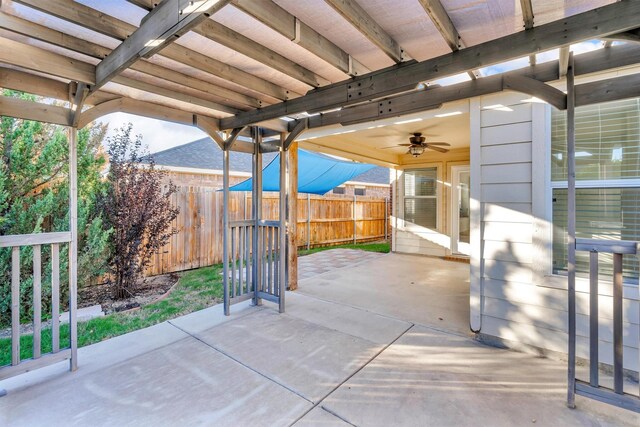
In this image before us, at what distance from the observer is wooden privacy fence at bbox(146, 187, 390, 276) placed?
617 cm

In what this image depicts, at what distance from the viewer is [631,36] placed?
1608 mm

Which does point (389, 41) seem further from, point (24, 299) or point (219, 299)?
point (24, 299)

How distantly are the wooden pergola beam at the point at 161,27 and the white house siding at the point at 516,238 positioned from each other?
8.99ft

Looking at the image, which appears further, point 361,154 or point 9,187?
point 361,154

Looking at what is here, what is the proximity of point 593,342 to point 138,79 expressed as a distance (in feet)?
13.3

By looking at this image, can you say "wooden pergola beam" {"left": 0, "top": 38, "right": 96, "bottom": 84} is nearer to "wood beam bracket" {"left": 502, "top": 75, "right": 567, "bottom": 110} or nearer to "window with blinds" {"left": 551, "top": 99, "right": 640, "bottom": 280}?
"wood beam bracket" {"left": 502, "top": 75, "right": 567, "bottom": 110}

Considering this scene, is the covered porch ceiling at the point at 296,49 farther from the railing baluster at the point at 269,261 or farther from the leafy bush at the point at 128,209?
the leafy bush at the point at 128,209

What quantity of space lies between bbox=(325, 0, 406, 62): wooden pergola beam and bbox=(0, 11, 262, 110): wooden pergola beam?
1.63 metres

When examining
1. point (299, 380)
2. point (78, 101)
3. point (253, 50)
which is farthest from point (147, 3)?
point (299, 380)

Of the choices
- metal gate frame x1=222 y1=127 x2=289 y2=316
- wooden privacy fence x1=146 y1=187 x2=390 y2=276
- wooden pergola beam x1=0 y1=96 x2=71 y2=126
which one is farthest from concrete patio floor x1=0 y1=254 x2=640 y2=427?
wooden privacy fence x1=146 y1=187 x2=390 y2=276

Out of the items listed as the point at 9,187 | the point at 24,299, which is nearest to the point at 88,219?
the point at 9,187

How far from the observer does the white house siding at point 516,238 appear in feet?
8.79

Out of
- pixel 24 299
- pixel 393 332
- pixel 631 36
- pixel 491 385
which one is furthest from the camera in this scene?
pixel 24 299

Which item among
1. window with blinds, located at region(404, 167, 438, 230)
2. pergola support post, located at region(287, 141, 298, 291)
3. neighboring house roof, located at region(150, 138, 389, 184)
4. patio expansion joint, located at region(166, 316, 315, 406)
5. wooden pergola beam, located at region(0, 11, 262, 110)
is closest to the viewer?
wooden pergola beam, located at region(0, 11, 262, 110)
